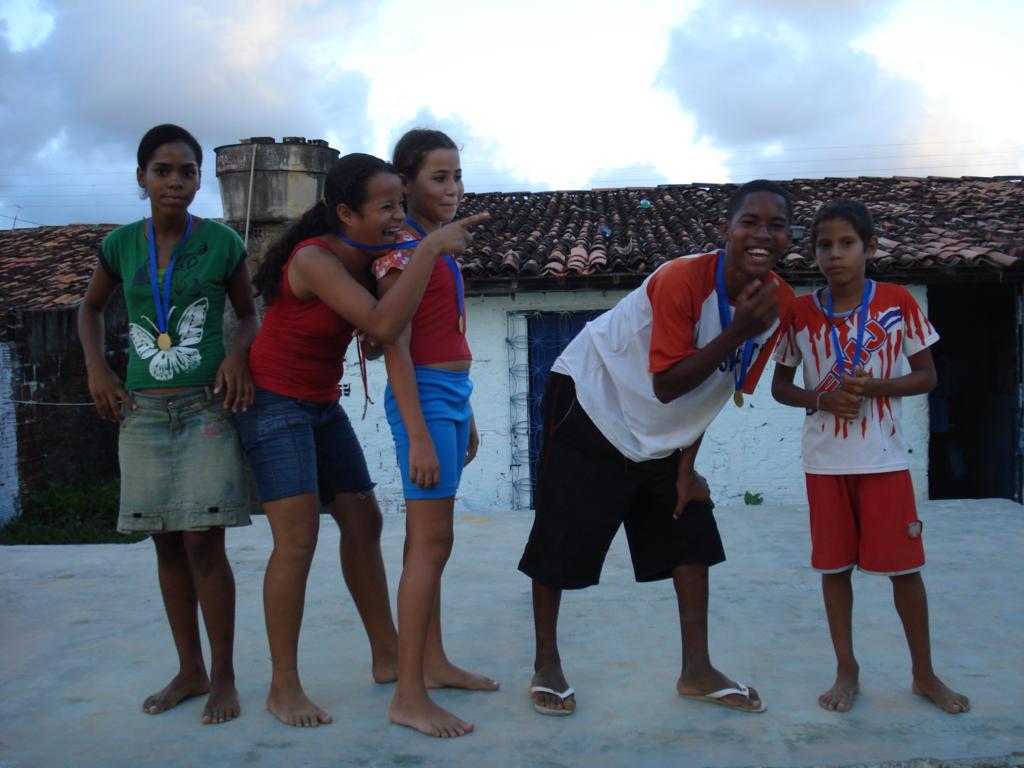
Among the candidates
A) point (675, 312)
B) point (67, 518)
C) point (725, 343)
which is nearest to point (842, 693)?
point (725, 343)

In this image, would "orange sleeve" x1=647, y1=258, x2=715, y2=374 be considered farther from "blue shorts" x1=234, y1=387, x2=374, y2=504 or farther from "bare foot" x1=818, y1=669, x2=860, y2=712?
"bare foot" x1=818, y1=669, x2=860, y2=712

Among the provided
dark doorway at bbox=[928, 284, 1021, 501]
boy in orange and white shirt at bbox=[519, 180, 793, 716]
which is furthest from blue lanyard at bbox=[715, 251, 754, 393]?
dark doorway at bbox=[928, 284, 1021, 501]

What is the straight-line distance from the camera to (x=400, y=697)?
2.86 meters

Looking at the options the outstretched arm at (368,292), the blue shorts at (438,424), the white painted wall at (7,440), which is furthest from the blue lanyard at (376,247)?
the white painted wall at (7,440)

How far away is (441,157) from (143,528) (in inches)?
54.8

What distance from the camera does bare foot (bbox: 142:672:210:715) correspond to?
9.82 feet

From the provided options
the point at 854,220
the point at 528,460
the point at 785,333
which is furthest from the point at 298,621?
the point at 528,460

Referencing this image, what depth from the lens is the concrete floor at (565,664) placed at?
2699mm

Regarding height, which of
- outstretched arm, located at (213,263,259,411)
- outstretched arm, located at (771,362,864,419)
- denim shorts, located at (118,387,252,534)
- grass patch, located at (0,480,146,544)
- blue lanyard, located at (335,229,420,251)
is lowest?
grass patch, located at (0,480,146,544)

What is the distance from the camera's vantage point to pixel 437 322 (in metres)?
2.92

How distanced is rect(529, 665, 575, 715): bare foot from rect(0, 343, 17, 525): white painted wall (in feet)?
29.0

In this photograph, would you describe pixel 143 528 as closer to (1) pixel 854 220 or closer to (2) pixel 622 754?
(2) pixel 622 754

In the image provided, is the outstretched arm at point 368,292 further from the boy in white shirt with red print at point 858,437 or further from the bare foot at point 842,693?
the bare foot at point 842,693

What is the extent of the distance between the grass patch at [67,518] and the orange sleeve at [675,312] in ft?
25.7
